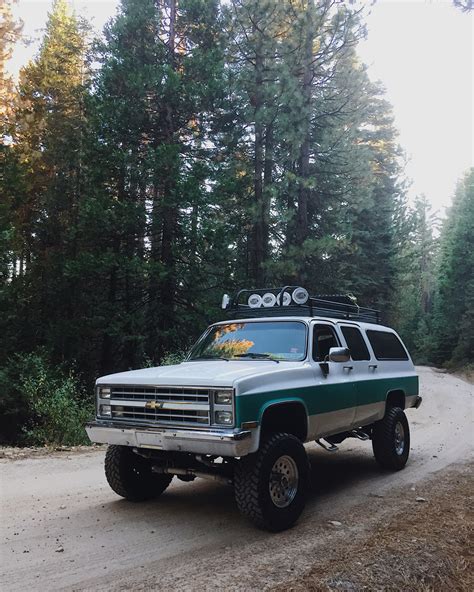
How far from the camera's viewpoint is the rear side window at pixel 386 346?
8156mm

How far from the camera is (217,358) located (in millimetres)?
6605

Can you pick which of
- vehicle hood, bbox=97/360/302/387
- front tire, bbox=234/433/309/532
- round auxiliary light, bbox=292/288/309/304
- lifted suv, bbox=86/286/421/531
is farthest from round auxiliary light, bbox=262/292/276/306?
front tire, bbox=234/433/309/532

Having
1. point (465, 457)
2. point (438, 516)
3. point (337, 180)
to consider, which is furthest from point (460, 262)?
point (438, 516)

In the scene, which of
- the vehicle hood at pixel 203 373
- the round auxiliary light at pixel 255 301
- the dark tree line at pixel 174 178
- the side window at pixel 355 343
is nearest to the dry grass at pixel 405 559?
the vehicle hood at pixel 203 373

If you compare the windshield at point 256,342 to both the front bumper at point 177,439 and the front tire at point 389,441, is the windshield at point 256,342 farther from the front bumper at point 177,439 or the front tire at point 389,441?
the front tire at point 389,441

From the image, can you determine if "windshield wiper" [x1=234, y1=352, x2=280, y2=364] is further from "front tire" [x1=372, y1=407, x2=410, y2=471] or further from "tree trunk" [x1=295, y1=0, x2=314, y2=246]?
"tree trunk" [x1=295, y1=0, x2=314, y2=246]

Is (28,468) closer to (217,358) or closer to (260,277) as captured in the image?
(217,358)

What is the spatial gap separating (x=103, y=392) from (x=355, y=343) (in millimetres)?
3760

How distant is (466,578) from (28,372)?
507 inches

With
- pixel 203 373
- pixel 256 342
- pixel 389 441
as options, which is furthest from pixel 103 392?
pixel 389 441

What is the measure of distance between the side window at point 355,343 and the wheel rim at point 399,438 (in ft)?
4.51

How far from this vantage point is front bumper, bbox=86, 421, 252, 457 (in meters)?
4.77

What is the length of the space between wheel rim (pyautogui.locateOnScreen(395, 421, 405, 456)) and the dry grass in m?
2.18

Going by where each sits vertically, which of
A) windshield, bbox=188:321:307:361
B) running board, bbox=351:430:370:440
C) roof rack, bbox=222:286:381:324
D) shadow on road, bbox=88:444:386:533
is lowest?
shadow on road, bbox=88:444:386:533
